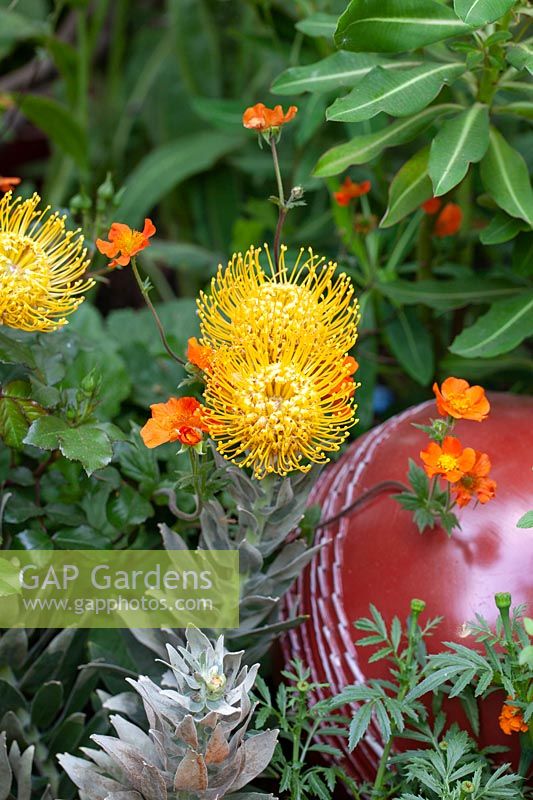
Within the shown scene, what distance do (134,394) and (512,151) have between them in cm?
52

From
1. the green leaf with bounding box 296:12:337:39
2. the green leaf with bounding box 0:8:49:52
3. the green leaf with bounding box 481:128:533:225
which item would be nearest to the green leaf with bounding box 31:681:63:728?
the green leaf with bounding box 481:128:533:225

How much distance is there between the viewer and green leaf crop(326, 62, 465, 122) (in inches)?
35.4

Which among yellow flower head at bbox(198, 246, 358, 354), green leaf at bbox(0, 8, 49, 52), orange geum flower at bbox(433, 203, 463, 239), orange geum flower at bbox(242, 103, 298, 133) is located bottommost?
yellow flower head at bbox(198, 246, 358, 354)

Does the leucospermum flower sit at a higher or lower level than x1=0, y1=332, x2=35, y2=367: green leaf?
lower

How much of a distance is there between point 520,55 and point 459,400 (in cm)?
35

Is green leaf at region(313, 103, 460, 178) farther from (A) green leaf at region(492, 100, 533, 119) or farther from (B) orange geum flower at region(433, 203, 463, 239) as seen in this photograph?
(B) orange geum flower at region(433, 203, 463, 239)

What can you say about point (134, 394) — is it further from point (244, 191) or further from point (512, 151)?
point (244, 191)

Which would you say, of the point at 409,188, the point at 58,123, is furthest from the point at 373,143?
the point at 58,123

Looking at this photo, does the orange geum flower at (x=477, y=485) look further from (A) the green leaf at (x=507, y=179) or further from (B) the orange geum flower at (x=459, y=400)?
(A) the green leaf at (x=507, y=179)

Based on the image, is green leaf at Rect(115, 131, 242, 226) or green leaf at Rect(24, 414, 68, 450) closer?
green leaf at Rect(24, 414, 68, 450)

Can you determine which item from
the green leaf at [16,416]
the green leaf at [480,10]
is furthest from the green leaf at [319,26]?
the green leaf at [16,416]

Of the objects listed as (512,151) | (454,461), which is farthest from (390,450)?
(512,151)

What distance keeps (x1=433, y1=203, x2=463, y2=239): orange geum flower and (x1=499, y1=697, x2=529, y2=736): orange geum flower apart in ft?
2.06

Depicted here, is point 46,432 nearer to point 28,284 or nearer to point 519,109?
point 28,284
